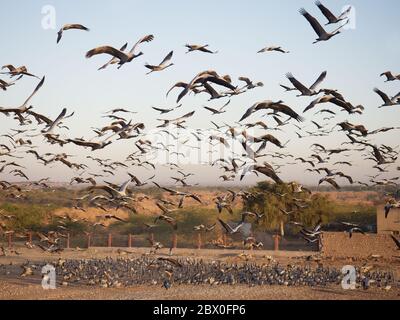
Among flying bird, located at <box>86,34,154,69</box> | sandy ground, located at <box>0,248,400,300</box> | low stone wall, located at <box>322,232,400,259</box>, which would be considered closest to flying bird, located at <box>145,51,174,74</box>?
flying bird, located at <box>86,34,154,69</box>

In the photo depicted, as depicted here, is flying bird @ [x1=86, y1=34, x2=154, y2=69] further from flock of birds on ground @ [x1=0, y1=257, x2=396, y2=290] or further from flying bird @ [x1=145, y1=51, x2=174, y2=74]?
flock of birds on ground @ [x1=0, y1=257, x2=396, y2=290]

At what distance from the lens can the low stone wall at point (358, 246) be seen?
4084cm

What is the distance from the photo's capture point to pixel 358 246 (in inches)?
1613

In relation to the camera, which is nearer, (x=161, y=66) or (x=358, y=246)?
(x=161, y=66)

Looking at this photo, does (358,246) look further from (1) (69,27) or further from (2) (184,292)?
(1) (69,27)

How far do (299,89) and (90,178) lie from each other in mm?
11561

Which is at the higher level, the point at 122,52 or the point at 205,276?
the point at 122,52

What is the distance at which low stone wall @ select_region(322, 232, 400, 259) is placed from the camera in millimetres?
40844

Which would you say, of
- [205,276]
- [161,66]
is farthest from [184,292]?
[161,66]

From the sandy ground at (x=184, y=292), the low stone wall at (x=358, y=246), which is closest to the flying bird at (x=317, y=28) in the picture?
the sandy ground at (x=184, y=292)

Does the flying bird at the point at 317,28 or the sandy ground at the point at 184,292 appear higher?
the flying bird at the point at 317,28

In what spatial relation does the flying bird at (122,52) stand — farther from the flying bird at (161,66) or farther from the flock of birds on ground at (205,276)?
the flock of birds on ground at (205,276)
